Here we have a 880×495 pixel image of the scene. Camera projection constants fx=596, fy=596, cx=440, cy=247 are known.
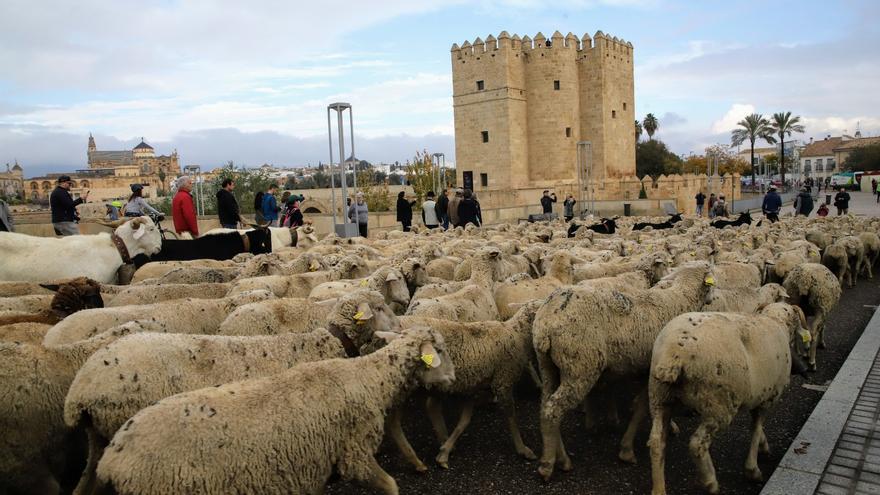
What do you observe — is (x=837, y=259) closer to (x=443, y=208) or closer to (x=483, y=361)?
(x=483, y=361)

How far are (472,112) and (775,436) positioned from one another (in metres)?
43.8

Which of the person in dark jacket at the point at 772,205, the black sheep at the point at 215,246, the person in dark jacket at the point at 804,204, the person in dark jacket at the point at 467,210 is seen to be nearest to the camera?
the black sheep at the point at 215,246

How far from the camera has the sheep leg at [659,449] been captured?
402 centimetres

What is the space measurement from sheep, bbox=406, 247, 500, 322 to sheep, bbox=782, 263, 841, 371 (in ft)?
12.2

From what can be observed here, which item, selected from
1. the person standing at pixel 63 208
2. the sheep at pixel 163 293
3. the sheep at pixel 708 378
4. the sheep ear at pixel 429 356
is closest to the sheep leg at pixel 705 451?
the sheep at pixel 708 378

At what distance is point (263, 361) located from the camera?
13.6 ft

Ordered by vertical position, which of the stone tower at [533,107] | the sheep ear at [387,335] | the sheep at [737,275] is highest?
the stone tower at [533,107]

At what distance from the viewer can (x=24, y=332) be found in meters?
4.68

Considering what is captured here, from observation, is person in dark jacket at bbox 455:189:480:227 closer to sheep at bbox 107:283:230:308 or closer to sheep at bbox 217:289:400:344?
sheep at bbox 107:283:230:308

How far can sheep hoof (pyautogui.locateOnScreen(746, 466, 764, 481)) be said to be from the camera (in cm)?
431

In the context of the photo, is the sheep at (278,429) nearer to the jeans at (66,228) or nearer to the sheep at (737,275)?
the sheep at (737,275)

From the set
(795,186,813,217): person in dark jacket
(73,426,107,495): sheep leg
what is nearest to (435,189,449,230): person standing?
(795,186,813,217): person in dark jacket

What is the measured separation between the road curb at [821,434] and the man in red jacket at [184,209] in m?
9.22

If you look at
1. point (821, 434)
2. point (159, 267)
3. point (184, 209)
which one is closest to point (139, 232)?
point (159, 267)
